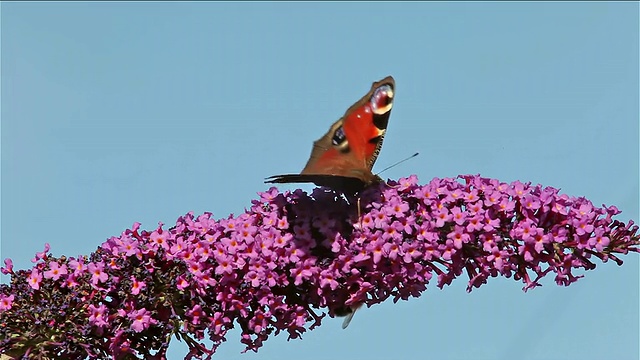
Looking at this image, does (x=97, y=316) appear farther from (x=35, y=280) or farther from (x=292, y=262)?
(x=292, y=262)

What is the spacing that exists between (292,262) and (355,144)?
897 mm

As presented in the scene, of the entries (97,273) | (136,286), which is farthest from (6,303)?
(136,286)

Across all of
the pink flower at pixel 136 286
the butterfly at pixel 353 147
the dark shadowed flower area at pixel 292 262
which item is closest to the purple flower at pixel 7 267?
the dark shadowed flower area at pixel 292 262

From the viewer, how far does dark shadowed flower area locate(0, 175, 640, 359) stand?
491 cm

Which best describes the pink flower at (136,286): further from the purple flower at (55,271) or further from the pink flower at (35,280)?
the pink flower at (35,280)

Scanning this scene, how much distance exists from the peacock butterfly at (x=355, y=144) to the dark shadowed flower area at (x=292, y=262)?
13cm

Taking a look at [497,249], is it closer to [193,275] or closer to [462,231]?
[462,231]

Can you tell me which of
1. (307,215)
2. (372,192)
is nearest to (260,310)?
(307,215)

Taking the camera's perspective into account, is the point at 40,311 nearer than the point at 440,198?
Yes

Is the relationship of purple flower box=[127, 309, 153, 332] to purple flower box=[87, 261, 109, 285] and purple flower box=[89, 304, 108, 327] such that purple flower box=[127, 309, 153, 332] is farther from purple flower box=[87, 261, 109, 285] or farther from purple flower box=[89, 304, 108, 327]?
purple flower box=[87, 261, 109, 285]

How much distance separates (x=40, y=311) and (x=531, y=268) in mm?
2777

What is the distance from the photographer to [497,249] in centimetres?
506

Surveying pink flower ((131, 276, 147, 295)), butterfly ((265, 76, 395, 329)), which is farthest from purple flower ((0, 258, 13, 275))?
butterfly ((265, 76, 395, 329))

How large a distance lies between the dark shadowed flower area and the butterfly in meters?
0.11
